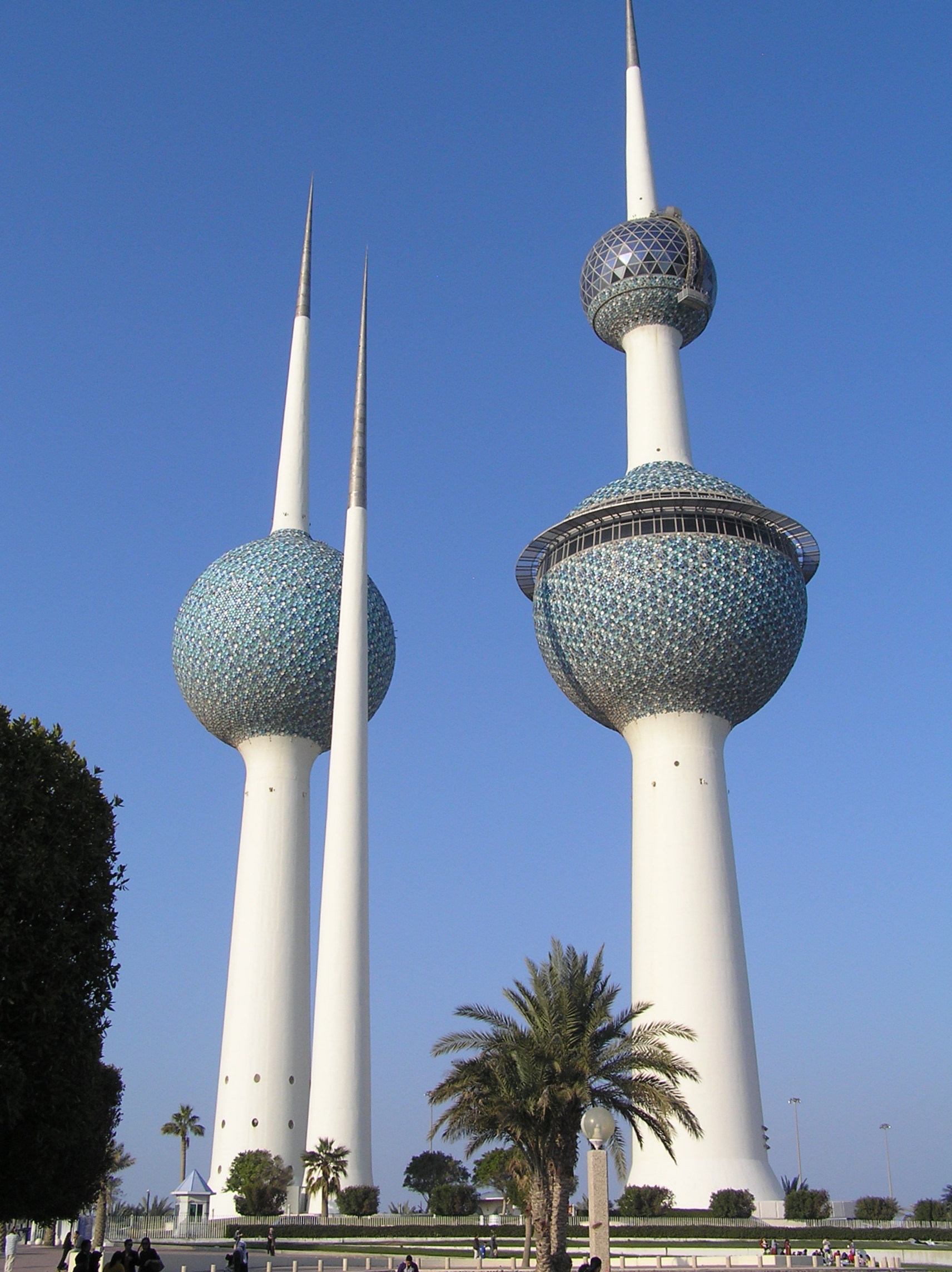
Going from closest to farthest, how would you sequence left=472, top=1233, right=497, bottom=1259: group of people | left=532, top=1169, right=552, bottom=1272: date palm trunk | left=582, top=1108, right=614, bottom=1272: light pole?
left=582, top=1108, right=614, bottom=1272: light pole → left=532, top=1169, right=552, bottom=1272: date palm trunk → left=472, top=1233, right=497, bottom=1259: group of people

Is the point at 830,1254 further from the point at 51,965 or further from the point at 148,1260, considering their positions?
the point at 51,965

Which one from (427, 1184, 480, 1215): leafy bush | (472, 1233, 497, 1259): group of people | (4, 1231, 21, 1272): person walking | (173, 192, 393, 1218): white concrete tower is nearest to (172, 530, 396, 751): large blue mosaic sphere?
(173, 192, 393, 1218): white concrete tower

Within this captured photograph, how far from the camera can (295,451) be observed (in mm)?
65812

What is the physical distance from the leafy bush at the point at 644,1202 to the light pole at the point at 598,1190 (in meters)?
32.1

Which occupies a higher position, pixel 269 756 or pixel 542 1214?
pixel 269 756

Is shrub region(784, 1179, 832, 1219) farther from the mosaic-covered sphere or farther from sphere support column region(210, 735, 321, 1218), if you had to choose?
the mosaic-covered sphere

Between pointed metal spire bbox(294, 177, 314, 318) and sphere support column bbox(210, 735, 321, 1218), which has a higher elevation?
pointed metal spire bbox(294, 177, 314, 318)

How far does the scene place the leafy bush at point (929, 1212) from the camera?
→ 5516 cm

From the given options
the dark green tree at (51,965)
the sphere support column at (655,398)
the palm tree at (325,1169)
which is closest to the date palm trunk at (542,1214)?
the dark green tree at (51,965)

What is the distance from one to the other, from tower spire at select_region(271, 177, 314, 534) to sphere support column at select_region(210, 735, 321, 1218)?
11.6 metres

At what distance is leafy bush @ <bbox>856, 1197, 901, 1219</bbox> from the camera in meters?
49.2

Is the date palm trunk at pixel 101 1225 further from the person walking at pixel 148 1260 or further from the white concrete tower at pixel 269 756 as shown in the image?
the person walking at pixel 148 1260

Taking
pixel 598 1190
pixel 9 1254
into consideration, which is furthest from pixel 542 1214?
pixel 9 1254

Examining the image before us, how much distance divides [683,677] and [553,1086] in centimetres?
3103
